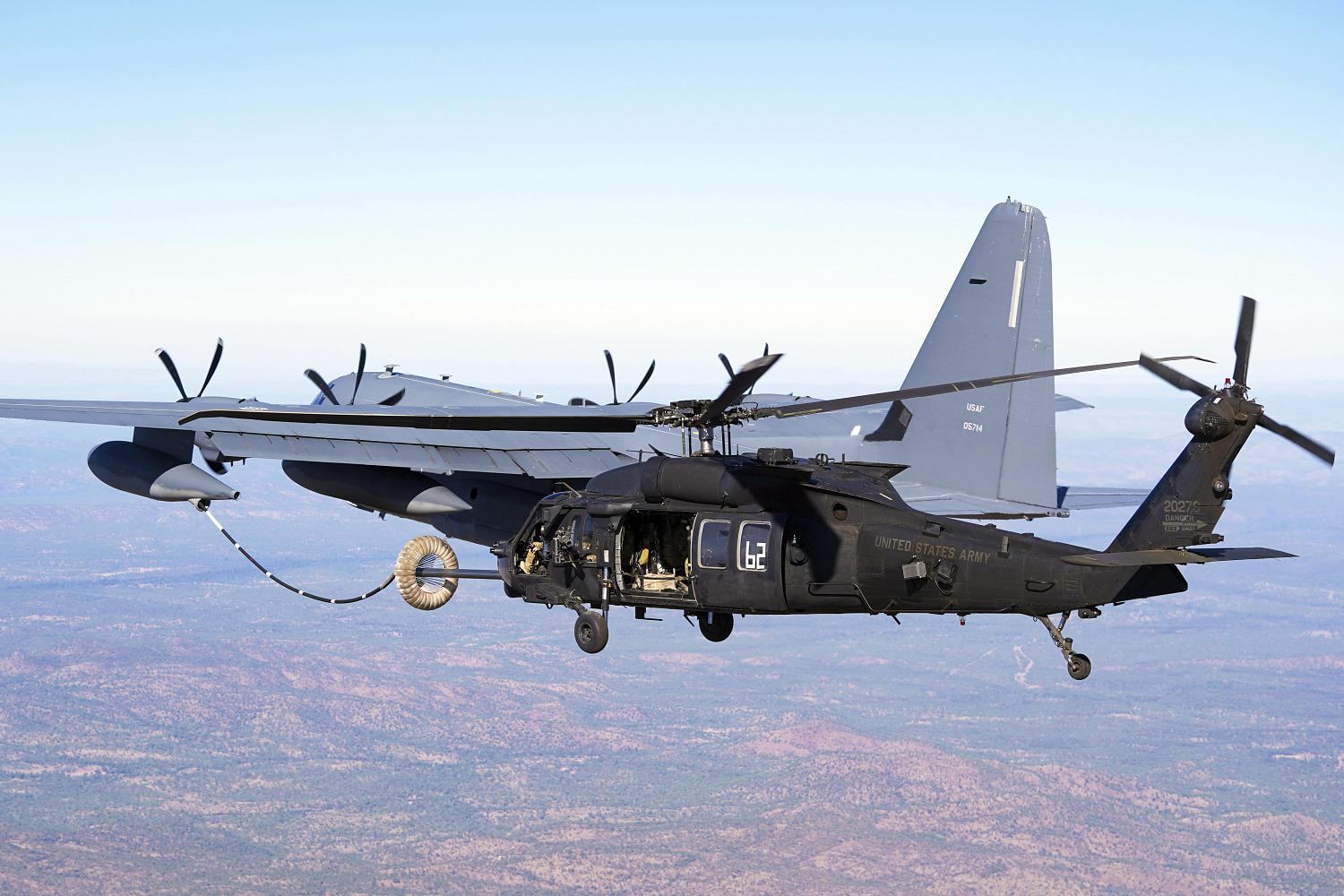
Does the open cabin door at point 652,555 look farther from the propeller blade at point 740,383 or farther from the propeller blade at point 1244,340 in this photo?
the propeller blade at point 1244,340

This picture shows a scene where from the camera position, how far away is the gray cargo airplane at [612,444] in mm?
41875

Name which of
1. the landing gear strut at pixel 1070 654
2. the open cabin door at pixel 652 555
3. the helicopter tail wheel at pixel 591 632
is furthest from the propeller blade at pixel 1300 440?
the helicopter tail wheel at pixel 591 632

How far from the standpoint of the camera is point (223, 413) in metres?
21.7

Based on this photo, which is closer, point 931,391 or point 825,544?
point 931,391

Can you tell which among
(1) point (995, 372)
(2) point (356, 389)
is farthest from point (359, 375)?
(1) point (995, 372)

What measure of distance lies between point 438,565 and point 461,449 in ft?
39.2

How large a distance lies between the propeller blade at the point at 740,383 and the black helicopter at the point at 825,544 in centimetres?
16

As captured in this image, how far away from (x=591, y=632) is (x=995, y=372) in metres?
18.0

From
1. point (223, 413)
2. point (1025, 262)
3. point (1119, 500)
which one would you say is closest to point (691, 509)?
point (223, 413)

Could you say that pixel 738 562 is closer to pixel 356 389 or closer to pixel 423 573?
pixel 423 573

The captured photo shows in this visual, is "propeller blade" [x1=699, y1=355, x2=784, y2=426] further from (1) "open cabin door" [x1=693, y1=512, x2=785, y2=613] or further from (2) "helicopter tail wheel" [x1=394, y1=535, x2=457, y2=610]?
(2) "helicopter tail wheel" [x1=394, y1=535, x2=457, y2=610]

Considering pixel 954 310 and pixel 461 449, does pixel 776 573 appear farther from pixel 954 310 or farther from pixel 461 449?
pixel 461 449

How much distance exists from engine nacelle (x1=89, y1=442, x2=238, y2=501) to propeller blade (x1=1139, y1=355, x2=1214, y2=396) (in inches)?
1135

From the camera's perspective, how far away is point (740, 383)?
20641 mm
